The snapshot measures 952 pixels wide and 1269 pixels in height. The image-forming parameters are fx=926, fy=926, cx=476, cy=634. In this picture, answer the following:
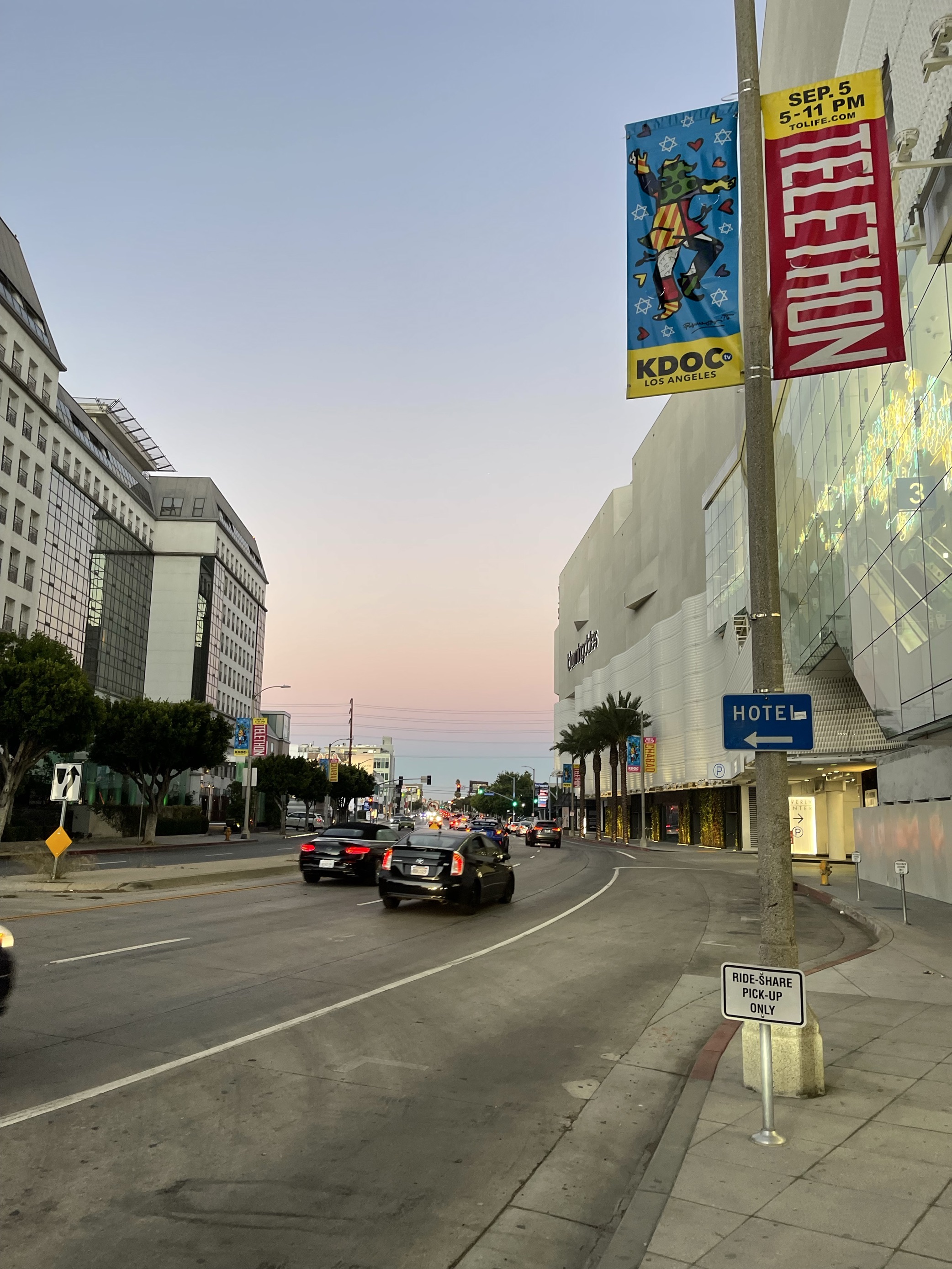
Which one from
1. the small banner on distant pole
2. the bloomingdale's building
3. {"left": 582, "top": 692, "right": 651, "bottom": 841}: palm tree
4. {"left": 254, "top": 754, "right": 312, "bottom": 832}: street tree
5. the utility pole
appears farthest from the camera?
{"left": 254, "top": 754, "right": 312, "bottom": 832}: street tree

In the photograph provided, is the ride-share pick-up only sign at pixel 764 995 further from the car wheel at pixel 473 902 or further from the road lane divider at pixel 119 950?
the car wheel at pixel 473 902

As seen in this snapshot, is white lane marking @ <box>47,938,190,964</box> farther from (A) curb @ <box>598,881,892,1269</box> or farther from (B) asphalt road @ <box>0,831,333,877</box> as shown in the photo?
(B) asphalt road @ <box>0,831,333,877</box>

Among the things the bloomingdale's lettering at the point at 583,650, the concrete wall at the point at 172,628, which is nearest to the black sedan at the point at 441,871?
the concrete wall at the point at 172,628

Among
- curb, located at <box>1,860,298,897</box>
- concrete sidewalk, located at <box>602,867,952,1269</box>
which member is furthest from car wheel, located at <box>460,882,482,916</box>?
concrete sidewalk, located at <box>602,867,952,1269</box>

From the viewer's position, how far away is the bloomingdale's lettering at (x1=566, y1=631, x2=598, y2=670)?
4488 inches

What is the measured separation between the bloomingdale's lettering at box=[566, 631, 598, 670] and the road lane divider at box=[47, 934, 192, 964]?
100 metres

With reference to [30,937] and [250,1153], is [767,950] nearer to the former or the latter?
[250,1153]

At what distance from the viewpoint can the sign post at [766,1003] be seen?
5754 mm

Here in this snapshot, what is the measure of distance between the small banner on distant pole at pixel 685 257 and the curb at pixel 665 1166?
18.4ft

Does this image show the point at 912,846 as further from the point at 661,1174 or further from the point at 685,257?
the point at 661,1174

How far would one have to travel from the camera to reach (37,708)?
37.7 metres

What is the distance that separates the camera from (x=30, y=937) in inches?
509

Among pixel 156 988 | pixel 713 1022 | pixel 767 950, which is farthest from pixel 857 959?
pixel 156 988

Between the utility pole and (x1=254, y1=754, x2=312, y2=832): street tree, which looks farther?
(x1=254, y1=754, x2=312, y2=832): street tree
